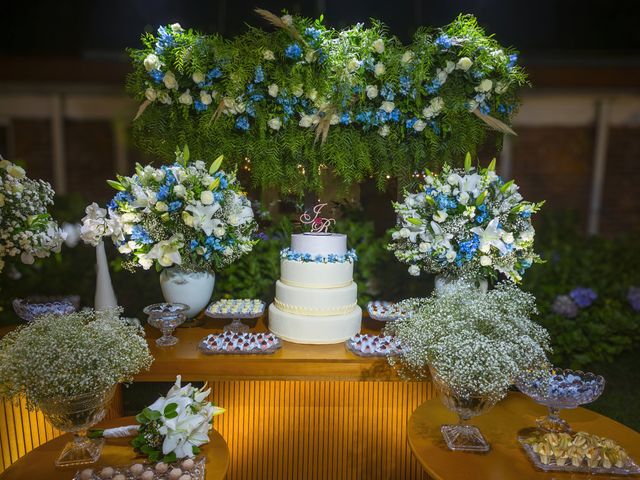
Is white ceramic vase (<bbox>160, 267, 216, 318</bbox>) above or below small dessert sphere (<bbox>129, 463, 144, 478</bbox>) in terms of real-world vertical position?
above

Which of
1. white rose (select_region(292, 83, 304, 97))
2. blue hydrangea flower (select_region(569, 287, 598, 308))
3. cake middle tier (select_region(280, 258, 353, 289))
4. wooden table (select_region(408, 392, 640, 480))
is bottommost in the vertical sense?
wooden table (select_region(408, 392, 640, 480))

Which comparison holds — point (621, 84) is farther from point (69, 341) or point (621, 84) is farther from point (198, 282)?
point (69, 341)

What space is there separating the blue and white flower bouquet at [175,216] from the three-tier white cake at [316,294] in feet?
1.16

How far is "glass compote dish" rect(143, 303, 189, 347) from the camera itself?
2.45m

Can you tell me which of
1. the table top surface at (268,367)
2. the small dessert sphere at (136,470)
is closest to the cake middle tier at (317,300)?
the table top surface at (268,367)

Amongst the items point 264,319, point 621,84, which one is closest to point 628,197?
point 621,84

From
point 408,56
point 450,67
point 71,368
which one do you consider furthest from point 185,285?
point 450,67

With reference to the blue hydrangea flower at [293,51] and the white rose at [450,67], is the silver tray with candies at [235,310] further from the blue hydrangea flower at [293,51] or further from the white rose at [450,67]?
the white rose at [450,67]

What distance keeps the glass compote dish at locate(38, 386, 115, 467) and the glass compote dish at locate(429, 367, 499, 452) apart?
4.55 ft

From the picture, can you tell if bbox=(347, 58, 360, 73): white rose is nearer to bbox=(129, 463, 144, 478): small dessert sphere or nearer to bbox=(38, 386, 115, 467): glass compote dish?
bbox=(38, 386, 115, 467): glass compote dish

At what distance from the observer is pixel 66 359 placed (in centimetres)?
176

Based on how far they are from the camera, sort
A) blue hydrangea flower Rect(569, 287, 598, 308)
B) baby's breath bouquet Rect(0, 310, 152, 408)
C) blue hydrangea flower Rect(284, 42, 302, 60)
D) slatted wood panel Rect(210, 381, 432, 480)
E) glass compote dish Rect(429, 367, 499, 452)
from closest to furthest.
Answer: baby's breath bouquet Rect(0, 310, 152, 408) → glass compote dish Rect(429, 367, 499, 452) → blue hydrangea flower Rect(284, 42, 302, 60) → slatted wood panel Rect(210, 381, 432, 480) → blue hydrangea flower Rect(569, 287, 598, 308)

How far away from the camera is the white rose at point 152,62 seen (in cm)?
250

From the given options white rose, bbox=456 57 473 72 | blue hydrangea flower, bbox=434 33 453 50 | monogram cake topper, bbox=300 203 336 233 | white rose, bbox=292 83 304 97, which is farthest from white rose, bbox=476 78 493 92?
monogram cake topper, bbox=300 203 336 233
